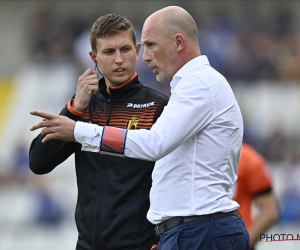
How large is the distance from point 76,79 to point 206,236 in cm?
1059

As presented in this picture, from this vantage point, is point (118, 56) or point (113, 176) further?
point (118, 56)

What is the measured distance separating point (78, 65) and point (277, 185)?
455 centimetres

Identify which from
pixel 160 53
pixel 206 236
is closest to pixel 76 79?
pixel 160 53

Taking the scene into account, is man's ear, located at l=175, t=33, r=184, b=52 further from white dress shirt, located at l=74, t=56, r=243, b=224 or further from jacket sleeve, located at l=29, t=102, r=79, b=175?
jacket sleeve, located at l=29, t=102, r=79, b=175

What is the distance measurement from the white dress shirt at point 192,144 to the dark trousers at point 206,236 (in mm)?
62

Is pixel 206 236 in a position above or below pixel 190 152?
below

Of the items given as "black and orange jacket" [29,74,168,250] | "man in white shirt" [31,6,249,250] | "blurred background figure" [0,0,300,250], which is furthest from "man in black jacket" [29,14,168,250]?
"blurred background figure" [0,0,300,250]

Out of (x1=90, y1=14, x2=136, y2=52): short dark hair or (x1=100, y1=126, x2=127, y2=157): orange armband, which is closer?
(x1=100, y1=126, x2=127, y2=157): orange armband

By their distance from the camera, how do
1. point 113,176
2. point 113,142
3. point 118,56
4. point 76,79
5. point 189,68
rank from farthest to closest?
point 76,79 < point 118,56 < point 113,176 < point 189,68 < point 113,142

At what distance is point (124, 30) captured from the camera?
477 centimetres

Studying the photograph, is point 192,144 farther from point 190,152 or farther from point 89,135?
point 89,135

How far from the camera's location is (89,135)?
4.09m

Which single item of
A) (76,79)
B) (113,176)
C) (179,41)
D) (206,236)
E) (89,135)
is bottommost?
(206,236)

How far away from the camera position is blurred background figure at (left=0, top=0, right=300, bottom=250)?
40.9 feet
